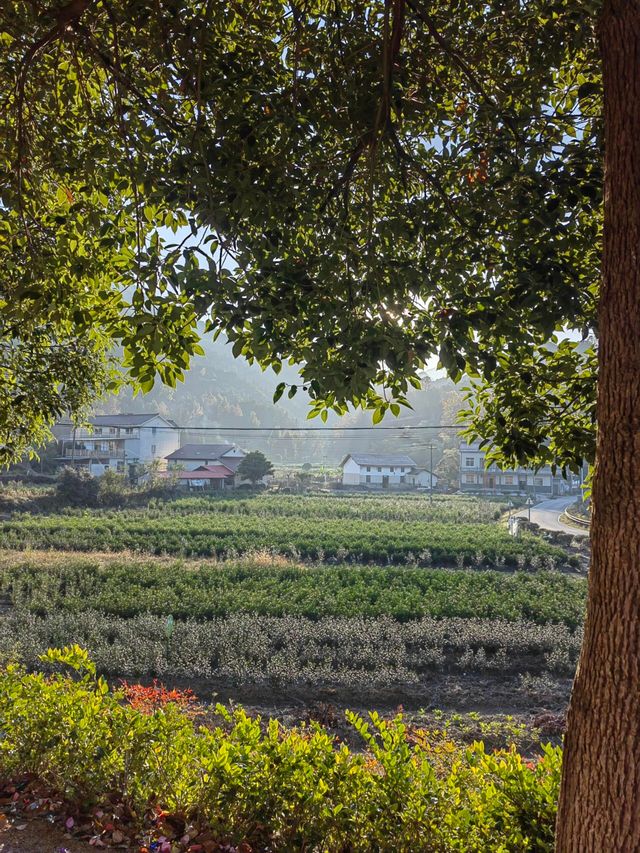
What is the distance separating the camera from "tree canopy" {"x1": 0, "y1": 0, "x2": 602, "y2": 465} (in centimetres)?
283

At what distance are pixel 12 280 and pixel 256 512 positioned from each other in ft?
91.7

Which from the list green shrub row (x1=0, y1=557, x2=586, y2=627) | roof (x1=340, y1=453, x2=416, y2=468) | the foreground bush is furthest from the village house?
the foreground bush

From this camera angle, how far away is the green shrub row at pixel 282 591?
11227mm

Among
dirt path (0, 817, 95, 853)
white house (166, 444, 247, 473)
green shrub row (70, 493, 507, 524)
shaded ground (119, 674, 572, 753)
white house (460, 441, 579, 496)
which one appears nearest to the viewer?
dirt path (0, 817, 95, 853)

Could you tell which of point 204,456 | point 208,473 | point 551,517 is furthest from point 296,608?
point 204,456

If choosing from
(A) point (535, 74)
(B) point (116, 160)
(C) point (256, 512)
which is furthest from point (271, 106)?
(C) point (256, 512)

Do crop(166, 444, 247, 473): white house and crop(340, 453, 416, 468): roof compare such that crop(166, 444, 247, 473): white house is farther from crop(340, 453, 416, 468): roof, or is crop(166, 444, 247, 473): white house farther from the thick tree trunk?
the thick tree trunk

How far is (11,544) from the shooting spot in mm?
19297

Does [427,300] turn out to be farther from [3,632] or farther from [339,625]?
[3,632]

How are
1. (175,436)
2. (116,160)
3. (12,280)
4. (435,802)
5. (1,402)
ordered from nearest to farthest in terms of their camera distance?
(435,802), (116,160), (12,280), (1,402), (175,436)

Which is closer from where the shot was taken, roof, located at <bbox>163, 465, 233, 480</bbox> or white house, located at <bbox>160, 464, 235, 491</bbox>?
white house, located at <bbox>160, 464, 235, 491</bbox>

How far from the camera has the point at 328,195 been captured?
3.30 m

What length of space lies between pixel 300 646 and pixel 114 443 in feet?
139

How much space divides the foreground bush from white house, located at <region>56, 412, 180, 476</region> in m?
43.3
